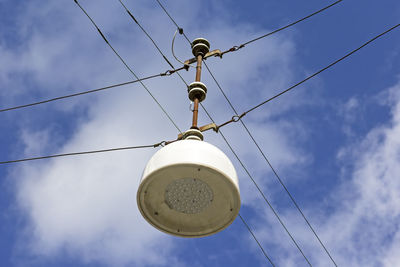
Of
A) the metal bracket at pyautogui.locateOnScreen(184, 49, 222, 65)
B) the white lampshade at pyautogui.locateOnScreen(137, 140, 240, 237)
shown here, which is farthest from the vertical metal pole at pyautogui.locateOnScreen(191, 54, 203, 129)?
the white lampshade at pyautogui.locateOnScreen(137, 140, 240, 237)

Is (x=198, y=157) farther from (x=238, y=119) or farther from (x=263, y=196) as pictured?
(x=263, y=196)

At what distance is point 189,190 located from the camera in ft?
12.4

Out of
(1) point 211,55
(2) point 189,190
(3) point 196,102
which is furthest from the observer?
(1) point 211,55

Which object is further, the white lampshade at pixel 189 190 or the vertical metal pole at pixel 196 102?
the vertical metal pole at pixel 196 102

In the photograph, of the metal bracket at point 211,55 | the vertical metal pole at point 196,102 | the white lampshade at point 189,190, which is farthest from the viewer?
the metal bracket at point 211,55

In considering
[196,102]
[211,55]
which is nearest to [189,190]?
[196,102]

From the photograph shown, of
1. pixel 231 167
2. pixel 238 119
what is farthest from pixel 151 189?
pixel 238 119

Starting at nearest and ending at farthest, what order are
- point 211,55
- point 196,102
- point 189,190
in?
1. point 189,190
2. point 196,102
3. point 211,55

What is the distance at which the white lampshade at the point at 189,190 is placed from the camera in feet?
11.8

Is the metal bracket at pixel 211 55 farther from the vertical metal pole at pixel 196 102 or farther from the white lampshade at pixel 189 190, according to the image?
the white lampshade at pixel 189 190

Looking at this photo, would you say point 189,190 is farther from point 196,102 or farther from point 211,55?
point 211,55

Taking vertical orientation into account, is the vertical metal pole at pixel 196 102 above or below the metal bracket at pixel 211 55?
below

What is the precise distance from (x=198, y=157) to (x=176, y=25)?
3364 millimetres

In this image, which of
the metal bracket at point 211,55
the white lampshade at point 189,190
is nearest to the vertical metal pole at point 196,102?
the metal bracket at point 211,55
